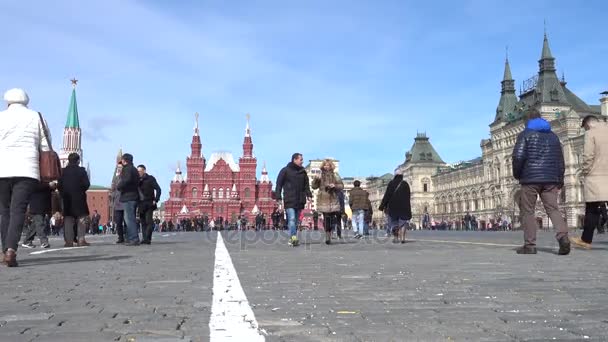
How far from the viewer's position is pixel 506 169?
88.6 m

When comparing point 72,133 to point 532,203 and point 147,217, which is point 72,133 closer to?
point 147,217

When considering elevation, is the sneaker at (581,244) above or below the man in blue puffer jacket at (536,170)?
below

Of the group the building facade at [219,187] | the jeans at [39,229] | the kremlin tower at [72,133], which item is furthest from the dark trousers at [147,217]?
the kremlin tower at [72,133]

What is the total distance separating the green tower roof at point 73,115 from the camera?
122m

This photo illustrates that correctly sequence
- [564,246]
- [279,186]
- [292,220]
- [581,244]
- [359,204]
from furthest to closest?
[359,204]
[279,186]
[292,220]
[581,244]
[564,246]

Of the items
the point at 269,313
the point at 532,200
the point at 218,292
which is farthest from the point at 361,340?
the point at 532,200

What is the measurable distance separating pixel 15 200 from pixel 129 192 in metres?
6.08

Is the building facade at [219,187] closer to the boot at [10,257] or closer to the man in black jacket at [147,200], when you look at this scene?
the man in black jacket at [147,200]

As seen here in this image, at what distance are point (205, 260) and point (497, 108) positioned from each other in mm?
98647

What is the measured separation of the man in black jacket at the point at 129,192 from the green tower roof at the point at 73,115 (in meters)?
115

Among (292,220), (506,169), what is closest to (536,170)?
(292,220)

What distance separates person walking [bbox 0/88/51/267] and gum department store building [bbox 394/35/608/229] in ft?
227

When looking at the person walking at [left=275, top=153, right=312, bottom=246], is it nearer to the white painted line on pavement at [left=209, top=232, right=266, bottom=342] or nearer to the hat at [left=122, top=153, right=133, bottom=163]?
the hat at [left=122, top=153, right=133, bottom=163]

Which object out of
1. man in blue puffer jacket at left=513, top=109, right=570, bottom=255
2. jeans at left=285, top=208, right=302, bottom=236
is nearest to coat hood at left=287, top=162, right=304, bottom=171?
jeans at left=285, top=208, right=302, bottom=236
